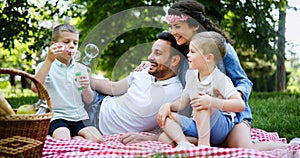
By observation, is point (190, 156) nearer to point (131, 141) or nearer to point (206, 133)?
point (206, 133)

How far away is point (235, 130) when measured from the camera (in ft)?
9.01

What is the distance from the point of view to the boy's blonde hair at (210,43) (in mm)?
2650

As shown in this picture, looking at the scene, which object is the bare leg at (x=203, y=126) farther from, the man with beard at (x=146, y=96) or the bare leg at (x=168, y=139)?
the man with beard at (x=146, y=96)

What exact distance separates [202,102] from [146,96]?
2.11 feet

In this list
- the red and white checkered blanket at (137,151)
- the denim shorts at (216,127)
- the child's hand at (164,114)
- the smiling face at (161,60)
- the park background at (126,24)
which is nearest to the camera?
the red and white checkered blanket at (137,151)

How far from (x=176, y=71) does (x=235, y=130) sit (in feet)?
2.04

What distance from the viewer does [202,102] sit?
2514 mm

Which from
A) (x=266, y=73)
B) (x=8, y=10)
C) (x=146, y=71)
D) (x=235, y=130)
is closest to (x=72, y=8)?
(x=8, y=10)

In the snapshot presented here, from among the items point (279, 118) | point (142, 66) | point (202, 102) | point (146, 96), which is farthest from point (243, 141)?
point (279, 118)

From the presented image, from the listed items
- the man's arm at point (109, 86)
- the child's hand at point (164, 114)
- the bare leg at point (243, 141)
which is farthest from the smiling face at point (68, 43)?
the bare leg at point (243, 141)

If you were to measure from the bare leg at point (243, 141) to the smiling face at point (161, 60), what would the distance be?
621 millimetres

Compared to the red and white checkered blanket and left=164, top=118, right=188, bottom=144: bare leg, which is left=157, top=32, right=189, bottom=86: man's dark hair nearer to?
left=164, top=118, right=188, bottom=144: bare leg

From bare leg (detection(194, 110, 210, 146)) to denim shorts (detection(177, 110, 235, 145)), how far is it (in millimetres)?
53

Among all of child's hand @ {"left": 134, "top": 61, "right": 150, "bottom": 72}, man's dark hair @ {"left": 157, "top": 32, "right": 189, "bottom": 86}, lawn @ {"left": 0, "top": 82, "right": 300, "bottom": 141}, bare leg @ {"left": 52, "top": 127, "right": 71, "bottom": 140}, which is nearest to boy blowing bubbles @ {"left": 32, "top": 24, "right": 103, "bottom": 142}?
bare leg @ {"left": 52, "top": 127, "right": 71, "bottom": 140}
